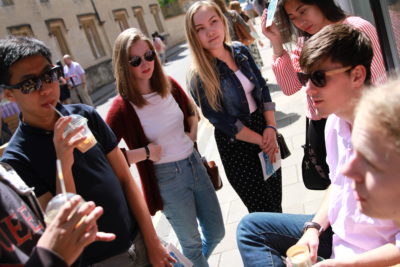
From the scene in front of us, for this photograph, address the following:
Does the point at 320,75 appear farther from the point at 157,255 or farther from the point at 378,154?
the point at 157,255

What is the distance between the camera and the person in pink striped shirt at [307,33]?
7.15 feet

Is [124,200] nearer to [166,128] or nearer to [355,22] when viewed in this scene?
[166,128]

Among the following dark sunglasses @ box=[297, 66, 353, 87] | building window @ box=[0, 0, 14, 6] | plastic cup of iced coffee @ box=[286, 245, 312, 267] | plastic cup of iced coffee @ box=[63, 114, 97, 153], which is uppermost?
building window @ box=[0, 0, 14, 6]

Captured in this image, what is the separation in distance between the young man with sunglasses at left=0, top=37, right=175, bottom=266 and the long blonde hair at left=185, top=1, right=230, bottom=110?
89cm

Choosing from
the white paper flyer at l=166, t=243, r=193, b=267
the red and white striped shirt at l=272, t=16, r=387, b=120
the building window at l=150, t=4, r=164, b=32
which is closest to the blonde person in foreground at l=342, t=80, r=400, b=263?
the red and white striped shirt at l=272, t=16, r=387, b=120

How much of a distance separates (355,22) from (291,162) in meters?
2.76

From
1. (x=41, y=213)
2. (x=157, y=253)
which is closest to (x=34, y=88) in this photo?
(x=41, y=213)

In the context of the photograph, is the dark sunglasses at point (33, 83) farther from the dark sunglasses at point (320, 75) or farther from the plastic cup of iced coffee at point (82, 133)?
the dark sunglasses at point (320, 75)

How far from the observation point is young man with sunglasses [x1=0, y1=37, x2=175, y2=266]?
1768 millimetres

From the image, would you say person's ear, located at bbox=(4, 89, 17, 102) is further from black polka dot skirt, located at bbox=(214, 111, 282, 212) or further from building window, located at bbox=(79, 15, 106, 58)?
building window, located at bbox=(79, 15, 106, 58)

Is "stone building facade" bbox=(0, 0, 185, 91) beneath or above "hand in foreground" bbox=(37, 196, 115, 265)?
above

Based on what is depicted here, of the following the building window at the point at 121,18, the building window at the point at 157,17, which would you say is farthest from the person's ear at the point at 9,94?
the building window at the point at 157,17

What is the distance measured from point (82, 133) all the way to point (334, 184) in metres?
1.24

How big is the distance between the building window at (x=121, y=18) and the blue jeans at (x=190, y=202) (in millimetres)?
27468
